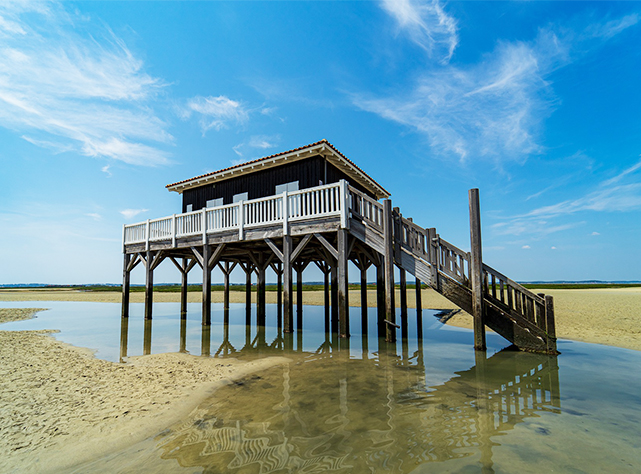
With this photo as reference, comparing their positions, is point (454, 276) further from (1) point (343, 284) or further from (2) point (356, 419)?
(2) point (356, 419)

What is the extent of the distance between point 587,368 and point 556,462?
17.2 feet

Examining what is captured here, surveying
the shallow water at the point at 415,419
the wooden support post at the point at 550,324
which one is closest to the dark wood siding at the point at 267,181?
the shallow water at the point at 415,419

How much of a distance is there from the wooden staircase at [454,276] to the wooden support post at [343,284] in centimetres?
58

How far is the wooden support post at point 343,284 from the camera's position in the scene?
1009 cm

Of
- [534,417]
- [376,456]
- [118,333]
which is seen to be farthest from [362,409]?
[118,333]

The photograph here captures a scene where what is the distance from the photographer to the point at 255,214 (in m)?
12.7

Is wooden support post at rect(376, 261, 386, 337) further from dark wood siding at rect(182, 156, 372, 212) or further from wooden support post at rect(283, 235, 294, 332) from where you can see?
dark wood siding at rect(182, 156, 372, 212)

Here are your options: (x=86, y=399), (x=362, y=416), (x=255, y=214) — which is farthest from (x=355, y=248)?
(x=86, y=399)

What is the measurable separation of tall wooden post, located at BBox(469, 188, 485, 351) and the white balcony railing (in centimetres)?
381

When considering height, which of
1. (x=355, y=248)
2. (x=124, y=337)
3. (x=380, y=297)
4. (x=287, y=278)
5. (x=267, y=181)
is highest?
(x=267, y=181)

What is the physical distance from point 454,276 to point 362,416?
618cm

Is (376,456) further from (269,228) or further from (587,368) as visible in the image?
(269,228)

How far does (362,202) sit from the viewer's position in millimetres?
10625

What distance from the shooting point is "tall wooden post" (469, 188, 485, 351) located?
8.71m
